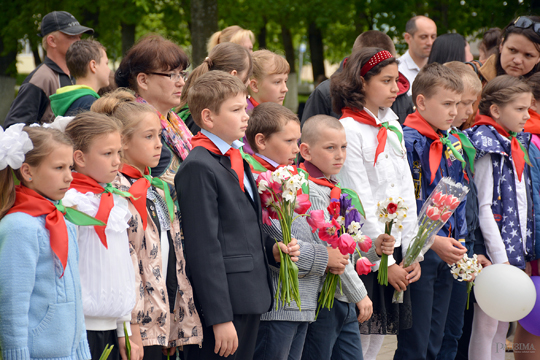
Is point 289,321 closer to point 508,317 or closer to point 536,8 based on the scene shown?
point 508,317

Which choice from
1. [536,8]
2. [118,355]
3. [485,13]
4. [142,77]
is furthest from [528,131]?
[485,13]

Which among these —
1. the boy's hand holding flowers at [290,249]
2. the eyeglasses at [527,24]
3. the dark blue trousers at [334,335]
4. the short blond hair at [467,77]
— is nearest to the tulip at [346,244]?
the boy's hand holding flowers at [290,249]

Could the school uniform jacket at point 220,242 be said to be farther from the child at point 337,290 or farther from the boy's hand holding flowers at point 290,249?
the child at point 337,290

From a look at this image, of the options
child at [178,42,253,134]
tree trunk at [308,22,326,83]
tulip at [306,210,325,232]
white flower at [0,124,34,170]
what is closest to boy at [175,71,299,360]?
tulip at [306,210,325,232]

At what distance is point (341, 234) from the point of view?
3555 millimetres

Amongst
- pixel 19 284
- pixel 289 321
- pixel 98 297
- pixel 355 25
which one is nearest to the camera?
pixel 19 284

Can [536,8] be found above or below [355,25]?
below

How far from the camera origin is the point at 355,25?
61.9 ft

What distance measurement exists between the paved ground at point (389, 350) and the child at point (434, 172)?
115cm

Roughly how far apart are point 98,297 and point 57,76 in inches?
128

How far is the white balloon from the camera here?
4324 millimetres

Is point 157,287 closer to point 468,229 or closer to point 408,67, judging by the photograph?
point 468,229

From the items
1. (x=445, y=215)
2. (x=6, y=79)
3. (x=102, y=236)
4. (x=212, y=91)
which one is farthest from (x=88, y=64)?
(x=6, y=79)

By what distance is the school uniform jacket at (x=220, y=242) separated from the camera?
306cm
